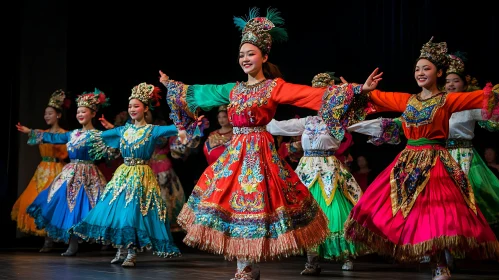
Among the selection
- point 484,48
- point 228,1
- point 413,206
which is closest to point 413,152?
point 413,206

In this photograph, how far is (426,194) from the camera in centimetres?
455

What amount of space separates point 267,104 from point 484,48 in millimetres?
2463

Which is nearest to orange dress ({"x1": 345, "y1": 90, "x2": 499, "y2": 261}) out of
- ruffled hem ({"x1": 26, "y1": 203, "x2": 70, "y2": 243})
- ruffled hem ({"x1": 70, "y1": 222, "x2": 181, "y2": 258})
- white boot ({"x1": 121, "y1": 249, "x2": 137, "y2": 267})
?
ruffled hem ({"x1": 70, "y1": 222, "x2": 181, "y2": 258})

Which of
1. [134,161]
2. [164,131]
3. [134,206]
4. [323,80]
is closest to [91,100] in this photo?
[134,161]

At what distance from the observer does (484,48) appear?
241 inches

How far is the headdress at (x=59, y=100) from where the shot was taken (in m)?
7.60

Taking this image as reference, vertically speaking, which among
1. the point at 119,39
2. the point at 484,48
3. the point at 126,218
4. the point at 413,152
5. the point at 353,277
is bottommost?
the point at 353,277

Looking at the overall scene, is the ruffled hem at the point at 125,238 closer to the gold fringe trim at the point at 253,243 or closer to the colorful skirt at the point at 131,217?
the colorful skirt at the point at 131,217

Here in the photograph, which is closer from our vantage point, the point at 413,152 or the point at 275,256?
the point at 275,256

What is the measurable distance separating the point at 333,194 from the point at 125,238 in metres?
1.54

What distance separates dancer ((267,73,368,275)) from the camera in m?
5.57

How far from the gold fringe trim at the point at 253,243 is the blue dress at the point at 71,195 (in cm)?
267

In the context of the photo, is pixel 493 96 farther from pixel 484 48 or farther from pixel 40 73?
pixel 40 73

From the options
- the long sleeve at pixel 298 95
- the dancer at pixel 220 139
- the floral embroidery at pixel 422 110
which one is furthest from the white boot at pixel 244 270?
the dancer at pixel 220 139
